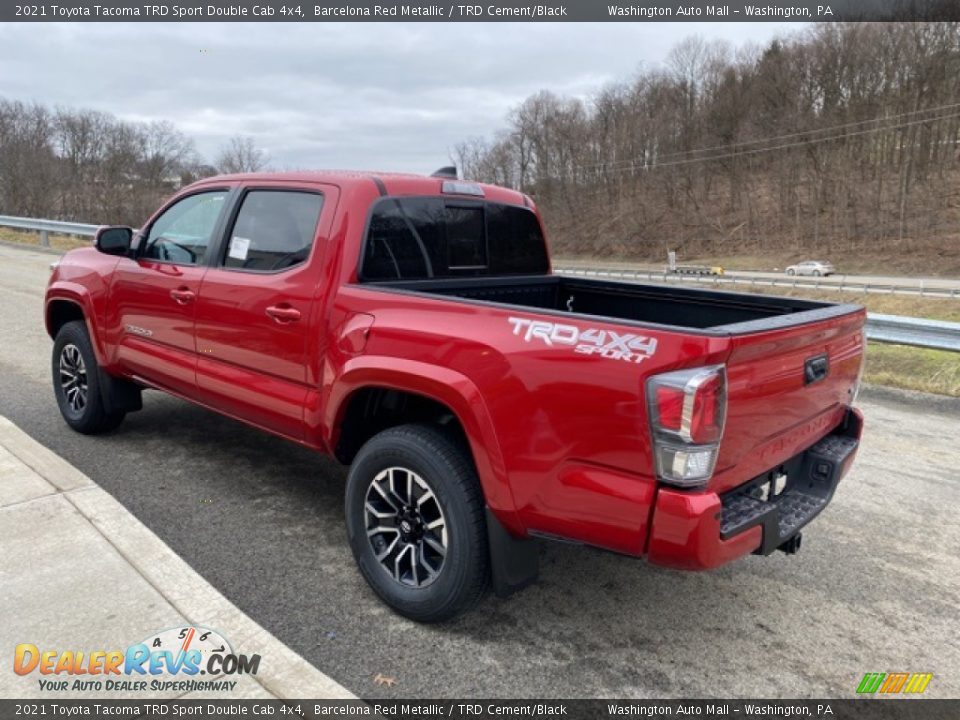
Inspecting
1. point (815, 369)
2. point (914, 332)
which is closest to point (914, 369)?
point (914, 332)

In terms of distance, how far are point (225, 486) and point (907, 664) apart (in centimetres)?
367

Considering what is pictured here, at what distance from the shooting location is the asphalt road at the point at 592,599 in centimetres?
261

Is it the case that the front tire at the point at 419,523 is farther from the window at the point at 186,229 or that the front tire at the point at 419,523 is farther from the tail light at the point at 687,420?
the window at the point at 186,229

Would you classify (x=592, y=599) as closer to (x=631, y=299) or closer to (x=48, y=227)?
(x=631, y=299)

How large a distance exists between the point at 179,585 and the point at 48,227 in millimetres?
20277

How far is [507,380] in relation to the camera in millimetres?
2521

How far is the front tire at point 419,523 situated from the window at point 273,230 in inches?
45.8

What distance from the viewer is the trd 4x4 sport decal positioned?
2.24 meters

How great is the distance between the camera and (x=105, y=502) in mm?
3629

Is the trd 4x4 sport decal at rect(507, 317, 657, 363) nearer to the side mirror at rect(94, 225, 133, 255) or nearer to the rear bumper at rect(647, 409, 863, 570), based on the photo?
the rear bumper at rect(647, 409, 863, 570)

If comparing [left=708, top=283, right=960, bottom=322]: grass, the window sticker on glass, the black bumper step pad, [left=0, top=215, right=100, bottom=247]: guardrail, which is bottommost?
[left=708, top=283, right=960, bottom=322]: grass

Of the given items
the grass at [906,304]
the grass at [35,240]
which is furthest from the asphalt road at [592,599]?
the grass at [35,240]

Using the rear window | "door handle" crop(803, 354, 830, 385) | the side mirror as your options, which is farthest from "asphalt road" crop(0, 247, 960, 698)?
the rear window

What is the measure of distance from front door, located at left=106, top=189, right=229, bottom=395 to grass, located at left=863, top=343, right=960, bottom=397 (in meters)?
6.98
